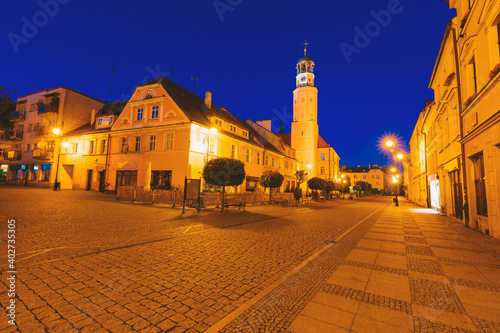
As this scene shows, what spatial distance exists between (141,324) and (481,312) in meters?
4.97

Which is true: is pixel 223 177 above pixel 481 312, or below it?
above

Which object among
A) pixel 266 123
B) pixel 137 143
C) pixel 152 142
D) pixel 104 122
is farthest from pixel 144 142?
pixel 266 123

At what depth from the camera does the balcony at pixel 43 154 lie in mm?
34447

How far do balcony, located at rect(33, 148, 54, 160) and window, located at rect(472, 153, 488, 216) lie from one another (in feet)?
153

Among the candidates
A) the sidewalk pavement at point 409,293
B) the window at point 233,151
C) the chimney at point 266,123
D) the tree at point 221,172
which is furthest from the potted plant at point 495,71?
the chimney at point 266,123

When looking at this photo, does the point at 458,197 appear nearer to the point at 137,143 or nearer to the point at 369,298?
the point at 369,298

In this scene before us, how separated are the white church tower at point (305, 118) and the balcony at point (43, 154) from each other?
43.3 m

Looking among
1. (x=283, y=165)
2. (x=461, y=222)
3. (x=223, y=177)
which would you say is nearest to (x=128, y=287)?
(x=223, y=177)

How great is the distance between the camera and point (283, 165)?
145 ft

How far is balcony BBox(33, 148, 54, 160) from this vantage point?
34.4 meters

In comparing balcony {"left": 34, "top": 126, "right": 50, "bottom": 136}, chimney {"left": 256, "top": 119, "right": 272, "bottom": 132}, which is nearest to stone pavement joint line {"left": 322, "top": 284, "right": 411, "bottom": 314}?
chimney {"left": 256, "top": 119, "right": 272, "bottom": 132}

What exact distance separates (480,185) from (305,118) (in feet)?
141

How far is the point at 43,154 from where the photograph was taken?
3441 centimetres

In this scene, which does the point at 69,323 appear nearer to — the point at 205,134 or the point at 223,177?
the point at 223,177
